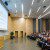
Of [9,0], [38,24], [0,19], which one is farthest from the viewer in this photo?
[38,24]

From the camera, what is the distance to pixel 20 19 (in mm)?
30719

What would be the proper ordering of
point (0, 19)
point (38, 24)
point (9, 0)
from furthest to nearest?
point (38, 24) < point (9, 0) < point (0, 19)

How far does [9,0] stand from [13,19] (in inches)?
685

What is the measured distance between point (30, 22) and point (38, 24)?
2.60 m

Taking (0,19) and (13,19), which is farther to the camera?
(13,19)

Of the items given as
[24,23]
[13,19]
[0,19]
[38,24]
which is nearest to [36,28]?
[38,24]

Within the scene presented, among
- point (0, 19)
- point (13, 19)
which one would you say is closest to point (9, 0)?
point (0, 19)

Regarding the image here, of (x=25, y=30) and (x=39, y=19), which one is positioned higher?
(x=39, y=19)

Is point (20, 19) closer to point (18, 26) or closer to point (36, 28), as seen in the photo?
point (18, 26)

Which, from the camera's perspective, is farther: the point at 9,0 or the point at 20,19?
the point at 20,19

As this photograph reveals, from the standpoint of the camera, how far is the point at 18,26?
30688 mm

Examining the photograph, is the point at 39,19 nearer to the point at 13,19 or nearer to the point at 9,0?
the point at 13,19

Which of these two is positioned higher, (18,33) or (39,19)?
(39,19)

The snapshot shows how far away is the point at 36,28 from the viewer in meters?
30.2
